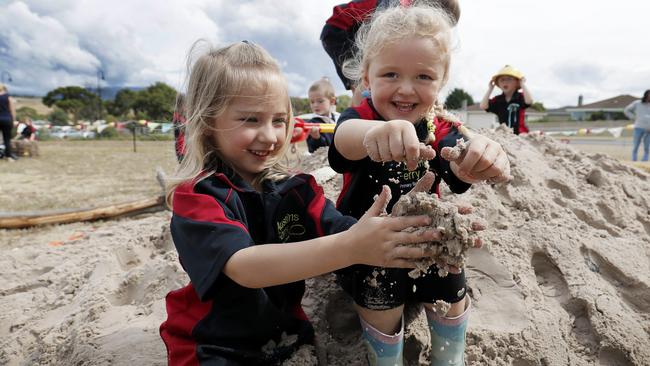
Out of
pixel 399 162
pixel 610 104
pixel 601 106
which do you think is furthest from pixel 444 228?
pixel 610 104

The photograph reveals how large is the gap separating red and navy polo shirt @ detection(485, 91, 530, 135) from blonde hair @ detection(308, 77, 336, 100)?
2200mm

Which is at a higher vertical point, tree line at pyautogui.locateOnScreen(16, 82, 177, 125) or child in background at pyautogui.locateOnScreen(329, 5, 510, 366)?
tree line at pyautogui.locateOnScreen(16, 82, 177, 125)

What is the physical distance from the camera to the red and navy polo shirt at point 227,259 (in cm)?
120

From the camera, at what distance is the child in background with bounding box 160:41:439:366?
1198mm

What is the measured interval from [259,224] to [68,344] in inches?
50.3

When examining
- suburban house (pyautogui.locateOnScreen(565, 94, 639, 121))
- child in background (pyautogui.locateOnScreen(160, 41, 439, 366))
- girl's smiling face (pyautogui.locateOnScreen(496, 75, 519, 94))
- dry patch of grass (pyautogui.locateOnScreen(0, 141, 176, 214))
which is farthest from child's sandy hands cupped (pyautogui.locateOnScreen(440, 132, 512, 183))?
suburban house (pyautogui.locateOnScreen(565, 94, 639, 121))

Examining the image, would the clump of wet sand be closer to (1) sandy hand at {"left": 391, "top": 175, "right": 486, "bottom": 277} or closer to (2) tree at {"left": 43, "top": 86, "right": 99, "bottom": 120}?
(1) sandy hand at {"left": 391, "top": 175, "right": 486, "bottom": 277}

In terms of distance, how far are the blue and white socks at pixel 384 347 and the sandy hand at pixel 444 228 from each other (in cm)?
47

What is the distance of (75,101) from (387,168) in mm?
60383

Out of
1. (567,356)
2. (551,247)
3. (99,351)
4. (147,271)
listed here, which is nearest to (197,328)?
(99,351)

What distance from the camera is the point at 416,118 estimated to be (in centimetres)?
157

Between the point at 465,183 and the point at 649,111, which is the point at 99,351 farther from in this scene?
the point at 649,111

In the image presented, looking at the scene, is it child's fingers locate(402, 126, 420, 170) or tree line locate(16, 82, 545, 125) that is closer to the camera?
Result: child's fingers locate(402, 126, 420, 170)

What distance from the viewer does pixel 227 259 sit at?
1.15 metres
